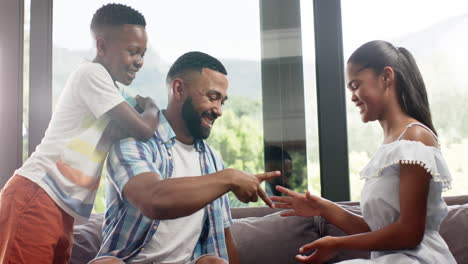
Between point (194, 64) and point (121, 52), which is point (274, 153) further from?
point (121, 52)

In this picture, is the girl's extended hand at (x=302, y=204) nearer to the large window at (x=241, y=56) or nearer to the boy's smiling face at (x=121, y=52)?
the large window at (x=241, y=56)

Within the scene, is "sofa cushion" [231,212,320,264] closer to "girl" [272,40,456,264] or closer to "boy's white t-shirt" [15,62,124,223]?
"girl" [272,40,456,264]

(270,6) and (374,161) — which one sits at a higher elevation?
(270,6)

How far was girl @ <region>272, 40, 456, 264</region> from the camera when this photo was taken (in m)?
1.49

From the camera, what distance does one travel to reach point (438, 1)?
2.27 m

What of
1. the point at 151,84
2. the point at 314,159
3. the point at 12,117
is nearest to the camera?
the point at 151,84

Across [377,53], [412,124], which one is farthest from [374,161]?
[377,53]

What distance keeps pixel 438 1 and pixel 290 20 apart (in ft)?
2.25

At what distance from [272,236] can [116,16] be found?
3.39 feet

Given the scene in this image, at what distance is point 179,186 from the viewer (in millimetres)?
1659

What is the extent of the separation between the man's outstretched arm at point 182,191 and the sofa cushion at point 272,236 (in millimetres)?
409

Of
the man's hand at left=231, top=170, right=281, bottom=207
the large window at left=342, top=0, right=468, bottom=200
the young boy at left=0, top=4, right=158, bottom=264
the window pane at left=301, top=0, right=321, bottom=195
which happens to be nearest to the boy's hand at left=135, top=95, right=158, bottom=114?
the young boy at left=0, top=4, right=158, bottom=264

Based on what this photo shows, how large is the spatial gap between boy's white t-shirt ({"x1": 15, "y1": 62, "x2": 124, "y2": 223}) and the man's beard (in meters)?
0.23

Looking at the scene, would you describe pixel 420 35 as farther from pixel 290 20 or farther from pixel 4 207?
pixel 4 207
